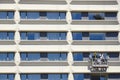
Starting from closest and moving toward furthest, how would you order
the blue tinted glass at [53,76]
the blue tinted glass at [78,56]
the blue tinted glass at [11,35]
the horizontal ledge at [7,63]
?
the horizontal ledge at [7,63] → the blue tinted glass at [53,76] → the blue tinted glass at [78,56] → the blue tinted glass at [11,35]

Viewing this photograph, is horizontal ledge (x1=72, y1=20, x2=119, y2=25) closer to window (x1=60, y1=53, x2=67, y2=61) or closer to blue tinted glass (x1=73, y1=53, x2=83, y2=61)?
blue tinted glass (x1=73, y1=53, x2=83, y2=61)

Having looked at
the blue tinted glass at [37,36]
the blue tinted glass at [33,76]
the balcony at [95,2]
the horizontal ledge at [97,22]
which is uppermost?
the balcony at [95,2]

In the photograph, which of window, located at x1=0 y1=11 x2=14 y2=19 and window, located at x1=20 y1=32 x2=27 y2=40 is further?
window, located at x1=0 y1=11 x2=14 y2=19

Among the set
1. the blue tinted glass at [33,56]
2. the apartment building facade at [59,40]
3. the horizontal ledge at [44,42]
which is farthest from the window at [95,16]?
the blue tinted glass at [33,56]

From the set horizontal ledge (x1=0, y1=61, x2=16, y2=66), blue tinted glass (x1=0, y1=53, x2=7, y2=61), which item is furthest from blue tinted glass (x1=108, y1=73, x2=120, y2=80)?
blue tinted glass (x1=0, y1=53, x2=7, y2=61)

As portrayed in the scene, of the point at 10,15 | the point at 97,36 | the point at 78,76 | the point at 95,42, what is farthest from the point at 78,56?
the point at 10,15

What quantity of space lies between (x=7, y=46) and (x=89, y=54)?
40.8 feet

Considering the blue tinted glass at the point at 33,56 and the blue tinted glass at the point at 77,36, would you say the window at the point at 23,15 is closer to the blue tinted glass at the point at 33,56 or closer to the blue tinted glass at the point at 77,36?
the blue tinted glass at the point at 33,56

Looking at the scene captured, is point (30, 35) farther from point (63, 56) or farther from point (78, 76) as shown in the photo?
point (78, 76)

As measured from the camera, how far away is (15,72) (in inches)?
2483

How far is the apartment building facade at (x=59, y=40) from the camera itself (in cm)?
6359

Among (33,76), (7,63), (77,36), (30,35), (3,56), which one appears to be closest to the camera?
(7,63)

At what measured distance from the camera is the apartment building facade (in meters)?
63.6

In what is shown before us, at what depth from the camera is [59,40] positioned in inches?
2544
